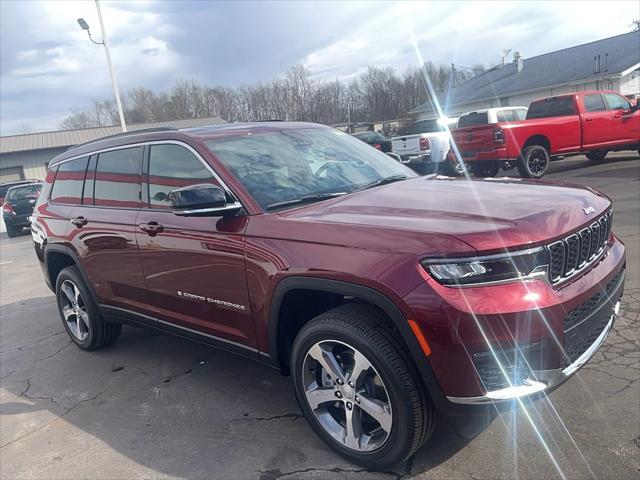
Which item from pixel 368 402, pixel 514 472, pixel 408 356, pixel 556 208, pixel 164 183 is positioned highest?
pixel 164 183

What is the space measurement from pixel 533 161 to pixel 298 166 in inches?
420

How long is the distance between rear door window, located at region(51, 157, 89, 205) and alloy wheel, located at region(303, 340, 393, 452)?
9.71ft

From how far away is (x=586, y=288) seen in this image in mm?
2559

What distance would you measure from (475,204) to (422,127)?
15040 millimetres

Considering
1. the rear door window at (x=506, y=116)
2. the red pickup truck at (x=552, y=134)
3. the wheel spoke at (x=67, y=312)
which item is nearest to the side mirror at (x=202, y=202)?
the wheel spoke at (x=67, y=312)

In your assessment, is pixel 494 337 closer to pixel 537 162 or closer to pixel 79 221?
pixel 79 221

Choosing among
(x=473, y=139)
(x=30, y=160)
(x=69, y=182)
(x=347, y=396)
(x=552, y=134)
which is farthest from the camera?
(x=30, y=160)

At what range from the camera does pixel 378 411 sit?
8.47 ft

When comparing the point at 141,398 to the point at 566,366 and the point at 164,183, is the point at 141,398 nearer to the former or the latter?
the point at 164,183

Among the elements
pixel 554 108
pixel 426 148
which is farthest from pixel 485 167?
pixel 554 108

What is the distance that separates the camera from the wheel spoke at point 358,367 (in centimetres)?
256

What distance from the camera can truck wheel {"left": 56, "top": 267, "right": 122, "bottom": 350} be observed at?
183 inches

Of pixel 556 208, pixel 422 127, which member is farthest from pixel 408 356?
pixel 422 127

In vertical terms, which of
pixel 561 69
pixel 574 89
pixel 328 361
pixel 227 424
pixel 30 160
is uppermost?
pixel 561 69
